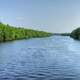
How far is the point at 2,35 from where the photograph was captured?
407 feet

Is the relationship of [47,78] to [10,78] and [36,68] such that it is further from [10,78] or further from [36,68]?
[36,68]

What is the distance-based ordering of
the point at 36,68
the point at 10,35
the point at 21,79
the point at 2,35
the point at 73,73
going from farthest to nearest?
the point at 10,35, the point at 2,35, the point at 36,68, the point at 73,73, the point at 21,79

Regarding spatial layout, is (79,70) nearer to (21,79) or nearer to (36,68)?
(36,68)

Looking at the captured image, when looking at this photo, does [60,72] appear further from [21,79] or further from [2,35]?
[2,35]

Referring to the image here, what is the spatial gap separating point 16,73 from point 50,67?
5292 mm

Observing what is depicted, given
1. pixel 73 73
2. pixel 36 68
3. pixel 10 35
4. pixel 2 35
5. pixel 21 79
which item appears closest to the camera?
pixel 21 79

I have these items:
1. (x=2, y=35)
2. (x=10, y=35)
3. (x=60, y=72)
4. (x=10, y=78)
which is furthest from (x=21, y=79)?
(x=10, y=35)

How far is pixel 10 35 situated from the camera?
137m

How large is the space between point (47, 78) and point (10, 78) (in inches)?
138

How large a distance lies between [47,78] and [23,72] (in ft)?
12.9

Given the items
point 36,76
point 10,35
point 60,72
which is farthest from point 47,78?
point 10,35

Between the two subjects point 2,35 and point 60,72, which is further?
point 2,35

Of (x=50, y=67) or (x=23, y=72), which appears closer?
(x=23, y=72)

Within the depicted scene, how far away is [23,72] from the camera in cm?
2958
